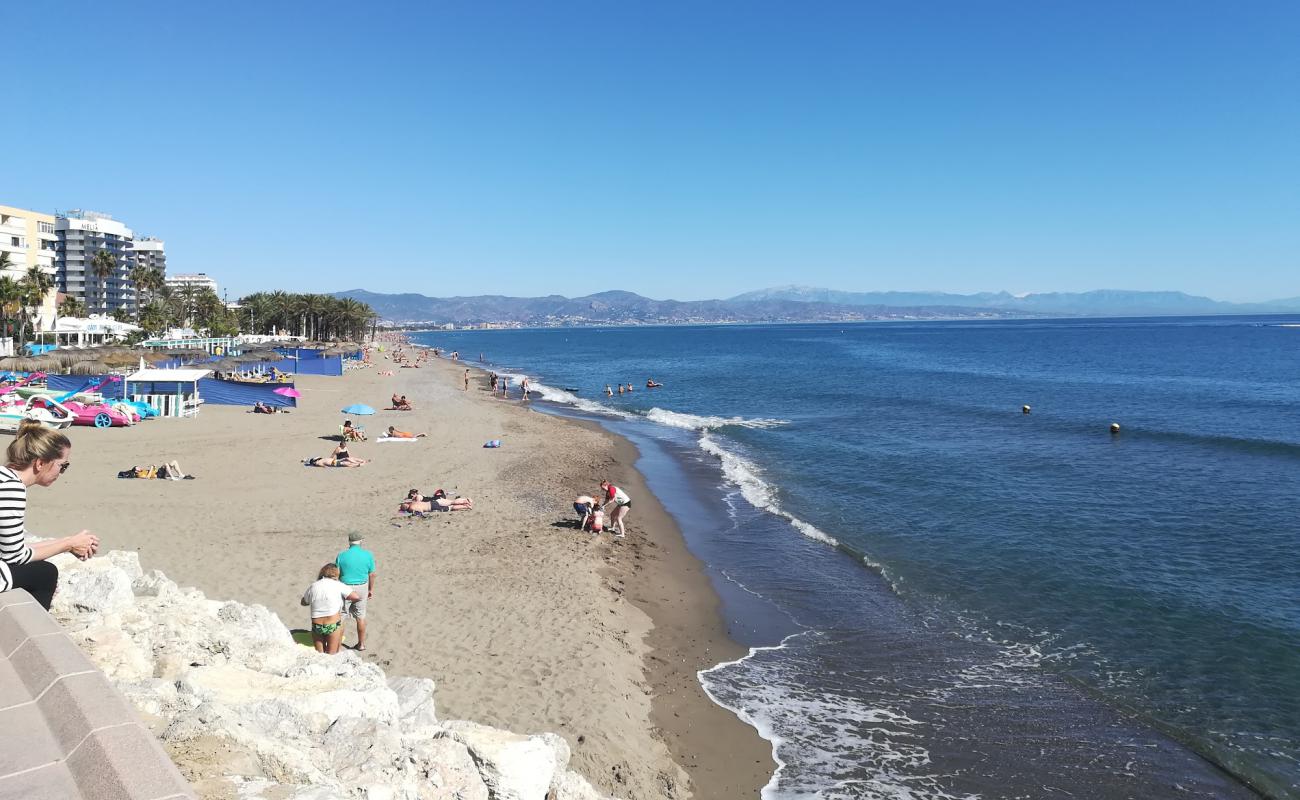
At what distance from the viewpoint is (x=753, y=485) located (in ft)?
84.1

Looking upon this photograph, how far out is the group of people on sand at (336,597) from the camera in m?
9.02

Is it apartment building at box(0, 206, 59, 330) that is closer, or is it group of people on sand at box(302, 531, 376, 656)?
group of people on sand at box(302, 531, 376, 656)

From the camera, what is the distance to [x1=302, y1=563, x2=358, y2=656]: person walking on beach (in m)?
9.02

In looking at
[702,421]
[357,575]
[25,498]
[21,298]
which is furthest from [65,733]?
[21,298]

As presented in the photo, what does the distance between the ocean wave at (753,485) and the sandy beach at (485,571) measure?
323 centimetres

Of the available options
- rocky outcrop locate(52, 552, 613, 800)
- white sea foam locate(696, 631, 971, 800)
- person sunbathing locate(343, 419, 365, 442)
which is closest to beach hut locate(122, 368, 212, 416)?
person sunbathing locate(343, 419, 365, 442)

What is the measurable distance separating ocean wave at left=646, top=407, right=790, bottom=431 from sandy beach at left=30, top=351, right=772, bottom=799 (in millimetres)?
12070

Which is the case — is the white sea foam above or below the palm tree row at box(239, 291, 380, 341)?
below

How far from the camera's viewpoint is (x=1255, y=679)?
1192 centimetres

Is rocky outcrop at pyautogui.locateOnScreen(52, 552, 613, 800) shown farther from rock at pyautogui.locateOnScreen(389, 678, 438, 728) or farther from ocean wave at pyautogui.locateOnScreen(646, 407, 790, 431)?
ocean wave at pyautogui.locateOnScreen(646, 407, 790, 431)

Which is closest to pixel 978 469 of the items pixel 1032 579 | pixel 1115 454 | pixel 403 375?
pixel 1115 454

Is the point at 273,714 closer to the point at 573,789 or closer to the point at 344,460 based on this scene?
Answer: the point at 573,789

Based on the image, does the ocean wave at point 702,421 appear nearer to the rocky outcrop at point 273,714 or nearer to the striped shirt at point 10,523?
the rocky outcrop at point 273,714

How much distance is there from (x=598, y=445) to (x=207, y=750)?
28829 millimetres
